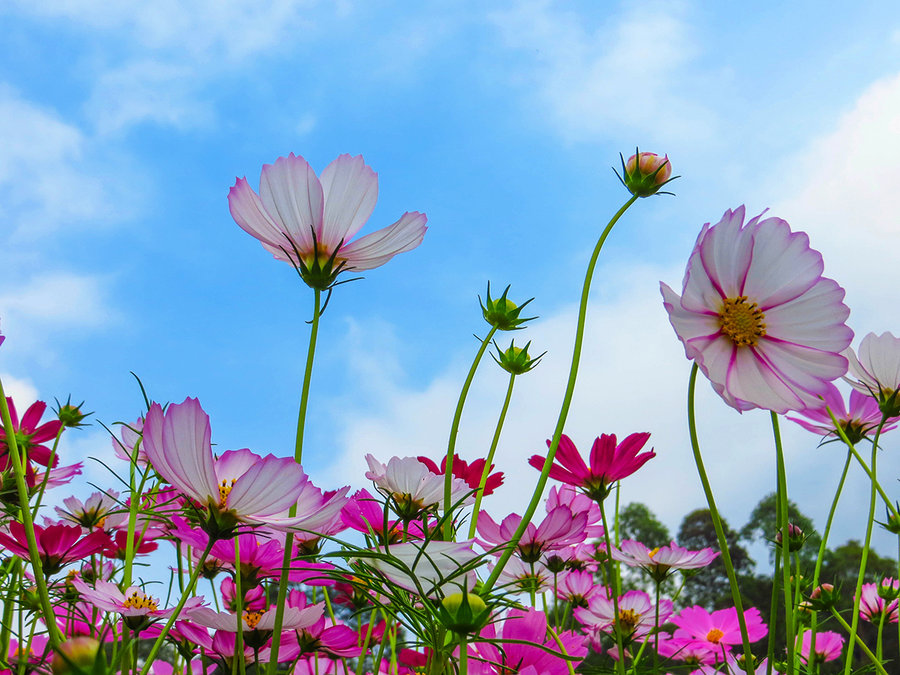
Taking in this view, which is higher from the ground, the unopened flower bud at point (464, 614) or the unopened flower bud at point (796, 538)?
the unopened flower bud at point (796, 538)

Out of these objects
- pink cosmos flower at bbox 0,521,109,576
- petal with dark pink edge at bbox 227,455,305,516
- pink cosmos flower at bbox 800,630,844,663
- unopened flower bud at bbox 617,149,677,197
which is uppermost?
unopened flower bud at bbox 617,149,677,197

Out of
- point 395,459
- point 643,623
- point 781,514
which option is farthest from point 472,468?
point 643,623

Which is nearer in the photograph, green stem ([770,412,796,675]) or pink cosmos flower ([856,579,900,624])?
green stem ([770,412,796,675])

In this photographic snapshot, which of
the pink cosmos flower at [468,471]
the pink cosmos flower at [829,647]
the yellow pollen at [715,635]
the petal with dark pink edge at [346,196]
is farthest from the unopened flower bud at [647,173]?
the pink cosmos flower at [829,647]

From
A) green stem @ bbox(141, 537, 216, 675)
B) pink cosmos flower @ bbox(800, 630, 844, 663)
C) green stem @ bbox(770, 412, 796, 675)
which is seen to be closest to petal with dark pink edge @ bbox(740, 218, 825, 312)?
green stem @ bbox(770, 412, 796, 675)

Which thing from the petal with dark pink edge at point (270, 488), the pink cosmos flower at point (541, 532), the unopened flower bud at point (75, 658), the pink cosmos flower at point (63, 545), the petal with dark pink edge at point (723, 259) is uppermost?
the petal with dark pink edge at point (723, 259)

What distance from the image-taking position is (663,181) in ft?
2.05

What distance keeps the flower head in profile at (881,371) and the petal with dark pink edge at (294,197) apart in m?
0.53

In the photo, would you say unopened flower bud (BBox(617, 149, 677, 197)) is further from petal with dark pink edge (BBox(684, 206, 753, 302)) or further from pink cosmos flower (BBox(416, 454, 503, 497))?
pink cosmos flower (BBox(416, 454, 503, 497))

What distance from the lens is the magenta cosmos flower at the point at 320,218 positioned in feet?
1.73

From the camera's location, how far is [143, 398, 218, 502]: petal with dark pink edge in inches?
15.4

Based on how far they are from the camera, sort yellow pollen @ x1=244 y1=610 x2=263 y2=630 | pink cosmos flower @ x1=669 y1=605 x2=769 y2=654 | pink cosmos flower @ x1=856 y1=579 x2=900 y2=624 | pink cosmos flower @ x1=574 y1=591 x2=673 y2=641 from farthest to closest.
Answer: pink cosmos flower @ x1=856 y1=579 x2=900 y2=624
pink cosmos flower @ x1=669 y1=605 x2=769 y2=654
pink cosmos flower @ x1=574 y1=591 x2=673 y2=641
yellow pollen @ x1=244 y1=610 x2=263 y2=630

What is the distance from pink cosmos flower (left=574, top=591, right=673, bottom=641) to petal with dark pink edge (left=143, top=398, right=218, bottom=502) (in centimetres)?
64

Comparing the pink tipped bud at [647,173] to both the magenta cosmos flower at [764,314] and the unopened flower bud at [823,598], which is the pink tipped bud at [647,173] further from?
the unopened flower bud at [823,598]
